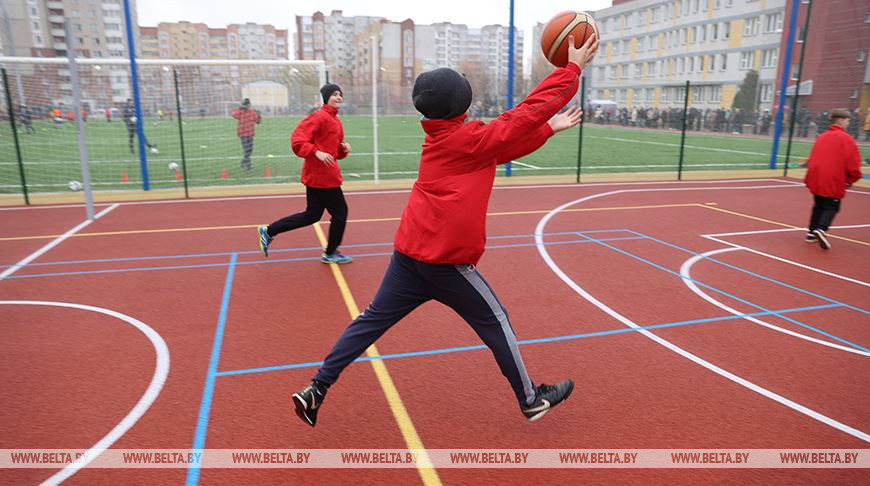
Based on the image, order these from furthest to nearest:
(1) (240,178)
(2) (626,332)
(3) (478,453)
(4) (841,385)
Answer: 1. (1) (240,178)
2. (2) (626,332)
3. (4) (841,385)
4. (3) (478,453)

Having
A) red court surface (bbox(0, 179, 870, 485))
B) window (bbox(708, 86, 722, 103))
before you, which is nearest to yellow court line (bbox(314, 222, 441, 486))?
red court surface (bbox(0, 179, 870, 485))

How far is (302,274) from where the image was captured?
6.85 m

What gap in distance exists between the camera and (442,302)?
3.37 metres

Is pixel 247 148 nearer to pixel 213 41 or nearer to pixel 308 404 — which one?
pixel 308 404

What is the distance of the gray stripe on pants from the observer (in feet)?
10.8

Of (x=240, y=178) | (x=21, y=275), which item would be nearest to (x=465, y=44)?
(x=240, y=178)

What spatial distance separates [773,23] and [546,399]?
181ft

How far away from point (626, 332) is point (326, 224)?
5786 mm

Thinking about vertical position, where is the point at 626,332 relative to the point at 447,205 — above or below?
below

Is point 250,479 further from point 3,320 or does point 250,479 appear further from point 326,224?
point 326,224

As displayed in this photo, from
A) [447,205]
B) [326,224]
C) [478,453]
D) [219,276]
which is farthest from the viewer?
[326,224]

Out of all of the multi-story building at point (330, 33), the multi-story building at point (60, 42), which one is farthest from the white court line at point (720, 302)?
the multi-story building at point (330, 33)

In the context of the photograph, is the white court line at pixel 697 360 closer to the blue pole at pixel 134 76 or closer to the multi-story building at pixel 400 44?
the blue pole at pixel 134 76

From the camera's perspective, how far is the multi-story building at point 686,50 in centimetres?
4916
